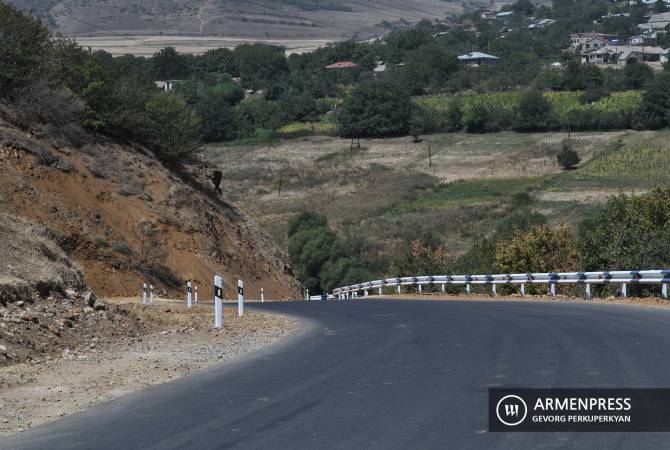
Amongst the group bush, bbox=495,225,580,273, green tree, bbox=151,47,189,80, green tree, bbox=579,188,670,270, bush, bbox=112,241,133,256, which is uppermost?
green tree, bbox=151,47,189,80

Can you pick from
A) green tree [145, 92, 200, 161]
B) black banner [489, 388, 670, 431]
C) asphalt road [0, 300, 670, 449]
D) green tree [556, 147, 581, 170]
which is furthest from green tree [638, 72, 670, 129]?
black banner [489, 388, 670, 431]

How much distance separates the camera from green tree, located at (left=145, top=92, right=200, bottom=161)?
52656 millimetres

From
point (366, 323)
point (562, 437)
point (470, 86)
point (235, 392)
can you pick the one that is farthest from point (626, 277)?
point (470, 86)

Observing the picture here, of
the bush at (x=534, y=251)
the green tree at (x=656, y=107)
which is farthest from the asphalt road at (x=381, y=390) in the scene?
the green tree at (x=656, y=107)

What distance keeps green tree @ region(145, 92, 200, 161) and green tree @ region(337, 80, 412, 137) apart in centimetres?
7575

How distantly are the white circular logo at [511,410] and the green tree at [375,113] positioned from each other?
120m

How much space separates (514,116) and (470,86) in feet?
118

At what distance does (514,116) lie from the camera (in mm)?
126562

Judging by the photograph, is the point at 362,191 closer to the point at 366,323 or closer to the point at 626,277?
the point at 626,277

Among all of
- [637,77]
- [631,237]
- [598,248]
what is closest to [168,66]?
[637,77]

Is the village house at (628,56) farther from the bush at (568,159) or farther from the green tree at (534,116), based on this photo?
the bush at (568,159)

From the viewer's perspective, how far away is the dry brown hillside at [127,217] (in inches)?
1512

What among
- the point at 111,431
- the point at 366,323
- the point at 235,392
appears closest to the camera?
the point at 111,431

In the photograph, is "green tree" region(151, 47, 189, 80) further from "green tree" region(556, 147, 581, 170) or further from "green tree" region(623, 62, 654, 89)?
"green tree" region(556, 147, 581, 170)
